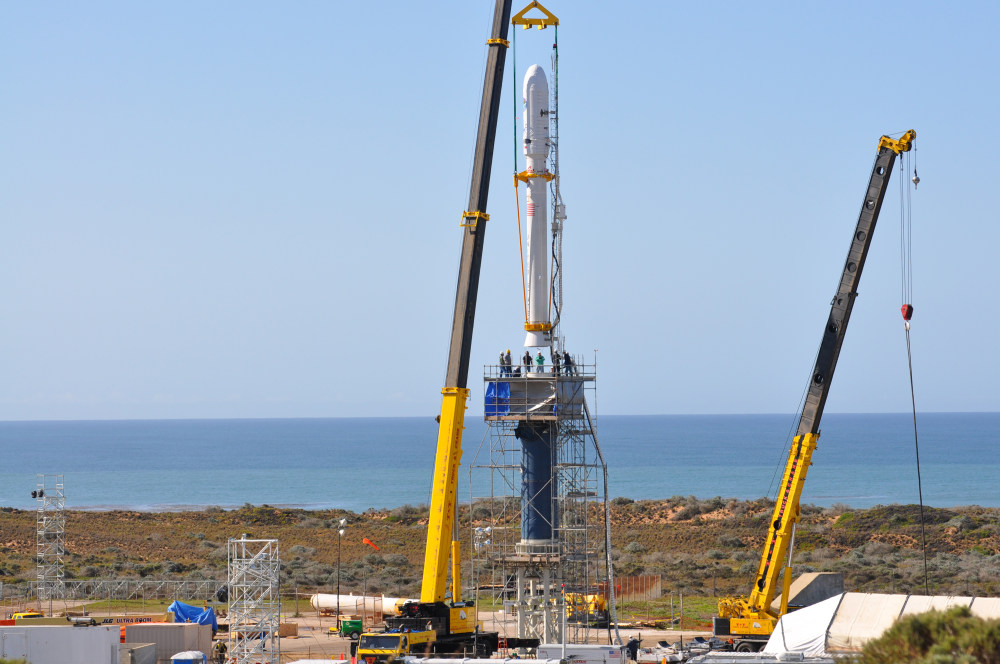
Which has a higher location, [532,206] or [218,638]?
[532,206]

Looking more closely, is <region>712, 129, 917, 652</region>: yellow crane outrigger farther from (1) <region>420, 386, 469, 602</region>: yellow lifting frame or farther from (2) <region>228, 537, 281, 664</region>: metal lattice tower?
(2) <region>228, 537, 281, 664</region>: metal lattice tower

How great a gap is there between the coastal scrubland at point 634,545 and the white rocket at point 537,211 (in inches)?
889

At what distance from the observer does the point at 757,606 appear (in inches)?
1639

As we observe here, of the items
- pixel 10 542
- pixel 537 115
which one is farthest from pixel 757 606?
pixel 10 542

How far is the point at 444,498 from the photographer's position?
39.2m

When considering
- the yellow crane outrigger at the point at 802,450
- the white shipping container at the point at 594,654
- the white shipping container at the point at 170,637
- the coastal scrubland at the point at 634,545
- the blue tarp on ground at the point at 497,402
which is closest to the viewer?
the white shipping container at the point at 594,654

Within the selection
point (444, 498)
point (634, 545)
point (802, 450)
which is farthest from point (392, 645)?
point (634, 545)

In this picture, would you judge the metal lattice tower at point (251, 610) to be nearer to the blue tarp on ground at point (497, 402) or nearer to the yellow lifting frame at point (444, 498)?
the yellow lifting frame at point (444, 498)

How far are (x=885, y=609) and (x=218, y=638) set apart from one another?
87.9 ft

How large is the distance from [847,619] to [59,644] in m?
21.8

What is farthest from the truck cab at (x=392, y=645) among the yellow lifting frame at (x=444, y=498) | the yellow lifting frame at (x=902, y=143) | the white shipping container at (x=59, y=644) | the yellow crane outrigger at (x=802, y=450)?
the yellow lifting frame at (x=902, y=143)

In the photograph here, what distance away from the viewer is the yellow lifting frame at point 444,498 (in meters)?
38.8

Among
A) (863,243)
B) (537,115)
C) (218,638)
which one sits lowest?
(218,638)

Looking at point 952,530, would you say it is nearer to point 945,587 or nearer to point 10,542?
point 945,587
